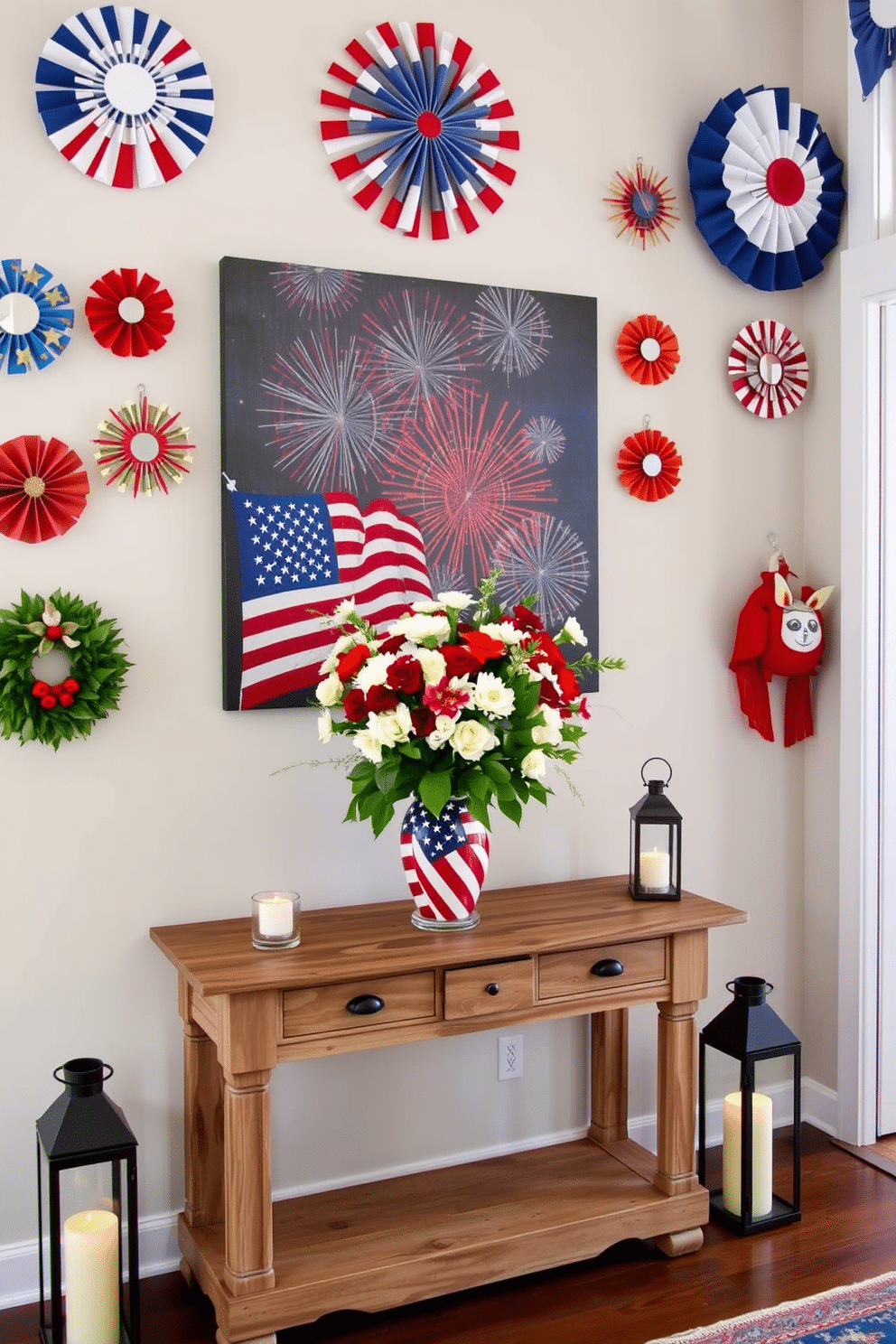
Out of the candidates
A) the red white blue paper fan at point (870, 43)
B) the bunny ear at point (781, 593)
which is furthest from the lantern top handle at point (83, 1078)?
the red white blue paper fan at point (870, 43)

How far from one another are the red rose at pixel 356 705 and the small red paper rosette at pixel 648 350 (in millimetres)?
1203

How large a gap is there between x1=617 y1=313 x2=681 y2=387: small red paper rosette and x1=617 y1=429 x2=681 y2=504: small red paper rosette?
14 cm

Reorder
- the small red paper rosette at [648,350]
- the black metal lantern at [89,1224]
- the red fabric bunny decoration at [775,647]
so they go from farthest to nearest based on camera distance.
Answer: the red fabric bunny decoration at [775,647] < the small red paper rosette at [648,350] < the black metal lantern at [89,1224]

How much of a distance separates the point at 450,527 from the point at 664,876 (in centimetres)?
91

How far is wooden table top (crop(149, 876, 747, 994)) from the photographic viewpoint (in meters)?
2.06

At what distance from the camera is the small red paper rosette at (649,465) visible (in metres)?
2.84

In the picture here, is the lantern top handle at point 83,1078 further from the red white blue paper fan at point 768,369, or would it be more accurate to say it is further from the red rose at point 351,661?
the red white blue paper fan at point 768,369

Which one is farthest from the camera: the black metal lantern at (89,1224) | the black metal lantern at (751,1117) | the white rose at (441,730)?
the black metal lantern at (751,1117)

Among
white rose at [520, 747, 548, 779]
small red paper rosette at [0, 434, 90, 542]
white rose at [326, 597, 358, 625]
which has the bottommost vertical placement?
white rose at [520, 747, 548, 779]

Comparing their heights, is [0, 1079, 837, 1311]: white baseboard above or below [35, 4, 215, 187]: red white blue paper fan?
below

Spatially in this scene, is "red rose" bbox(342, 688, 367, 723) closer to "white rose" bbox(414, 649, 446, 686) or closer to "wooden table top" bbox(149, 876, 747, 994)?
"white rose" bbox(414, 649, 446, 686)

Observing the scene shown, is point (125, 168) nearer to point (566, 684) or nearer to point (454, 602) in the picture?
point (454, 602)

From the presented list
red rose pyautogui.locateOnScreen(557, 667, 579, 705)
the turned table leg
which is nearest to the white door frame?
the turned table leg

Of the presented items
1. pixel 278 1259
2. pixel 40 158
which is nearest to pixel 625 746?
pixel 278 1259
